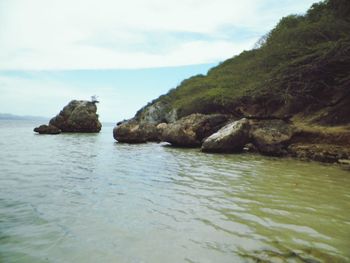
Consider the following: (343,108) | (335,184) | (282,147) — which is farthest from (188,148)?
(335,184)

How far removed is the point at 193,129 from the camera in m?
16.6

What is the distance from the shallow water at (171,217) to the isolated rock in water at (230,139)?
5.57 m

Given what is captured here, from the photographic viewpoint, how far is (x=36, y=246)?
11.3 ft

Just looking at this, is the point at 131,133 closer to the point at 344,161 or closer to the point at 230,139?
the point at 230,139

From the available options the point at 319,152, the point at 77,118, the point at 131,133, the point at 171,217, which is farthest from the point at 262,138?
the point at 77,118

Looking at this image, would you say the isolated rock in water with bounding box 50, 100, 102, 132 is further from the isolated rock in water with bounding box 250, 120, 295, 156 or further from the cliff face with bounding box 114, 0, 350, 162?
the isolated rock in water with bounding box 250, 120, 295, 156

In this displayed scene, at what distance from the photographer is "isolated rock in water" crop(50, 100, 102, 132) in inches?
1239

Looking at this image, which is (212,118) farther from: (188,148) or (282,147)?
(282,147)

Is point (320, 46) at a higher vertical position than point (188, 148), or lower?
higher

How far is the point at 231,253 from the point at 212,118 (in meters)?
14.1

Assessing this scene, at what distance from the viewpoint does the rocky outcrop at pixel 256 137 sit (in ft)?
43.0

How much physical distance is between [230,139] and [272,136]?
68.8 inches

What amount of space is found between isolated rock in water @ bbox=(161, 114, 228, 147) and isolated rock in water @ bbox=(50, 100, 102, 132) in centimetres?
1673

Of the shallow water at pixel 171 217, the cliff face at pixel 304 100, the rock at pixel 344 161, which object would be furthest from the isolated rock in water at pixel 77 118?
the rock at pixel 344 161
